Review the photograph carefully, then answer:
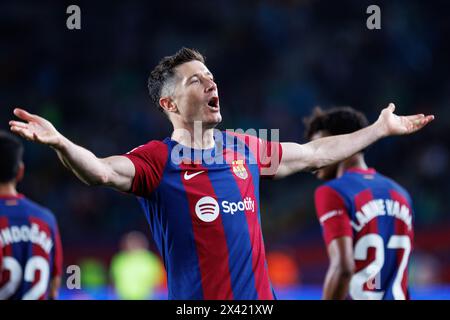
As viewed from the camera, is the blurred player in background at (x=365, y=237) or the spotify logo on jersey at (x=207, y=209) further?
the blurred player in background at (x=365, y=237)

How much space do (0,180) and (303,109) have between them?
32.6 feet

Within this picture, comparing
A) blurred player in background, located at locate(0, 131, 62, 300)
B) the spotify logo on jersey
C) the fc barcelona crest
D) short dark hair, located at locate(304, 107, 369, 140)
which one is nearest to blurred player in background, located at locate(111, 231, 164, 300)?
blurred player in background, located at locate(0, 131, 62, 300)

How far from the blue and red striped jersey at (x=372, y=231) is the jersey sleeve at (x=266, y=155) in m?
1.09

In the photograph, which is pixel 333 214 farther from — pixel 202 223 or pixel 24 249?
pixel 24 249

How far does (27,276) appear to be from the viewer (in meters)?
5.52

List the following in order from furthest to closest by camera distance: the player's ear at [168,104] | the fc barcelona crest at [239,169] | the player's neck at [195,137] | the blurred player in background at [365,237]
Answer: the blurred player in background at [365,237] < the player's ear at [168,104] < the player's neck at [195,137] < the fc barcelona crest at [239,169]

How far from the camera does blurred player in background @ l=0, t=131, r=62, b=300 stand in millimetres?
5473

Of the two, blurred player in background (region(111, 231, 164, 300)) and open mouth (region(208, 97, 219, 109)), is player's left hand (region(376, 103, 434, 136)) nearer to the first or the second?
open mouth (region(208, 97, 219, 109))

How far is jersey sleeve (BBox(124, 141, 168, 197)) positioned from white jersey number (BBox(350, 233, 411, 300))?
1772 millimetres

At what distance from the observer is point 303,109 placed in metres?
15.0

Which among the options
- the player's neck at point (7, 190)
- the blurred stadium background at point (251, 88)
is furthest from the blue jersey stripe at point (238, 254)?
the blurred stadium background at point (251, 88)

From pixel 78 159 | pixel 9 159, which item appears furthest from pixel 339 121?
pixel 78 159

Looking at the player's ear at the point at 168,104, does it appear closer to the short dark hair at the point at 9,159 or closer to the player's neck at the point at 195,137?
the player's neck at the point at 195,137

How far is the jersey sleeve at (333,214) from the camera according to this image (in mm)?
5078
